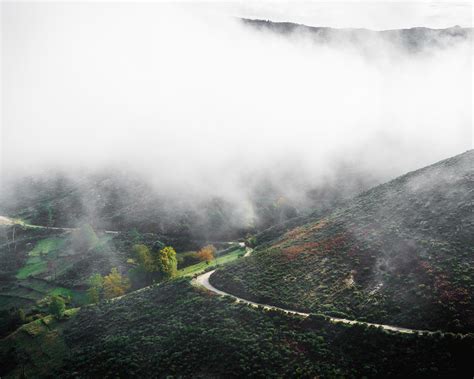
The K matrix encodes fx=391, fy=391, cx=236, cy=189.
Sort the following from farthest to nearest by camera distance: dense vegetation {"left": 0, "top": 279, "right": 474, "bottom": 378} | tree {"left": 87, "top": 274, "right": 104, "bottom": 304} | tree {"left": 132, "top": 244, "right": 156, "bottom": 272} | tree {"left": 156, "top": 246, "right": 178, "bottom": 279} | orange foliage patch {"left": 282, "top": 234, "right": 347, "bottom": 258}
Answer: tree {"left": 132, "top": 244, "right": 156, "bottom": 272} → tree {"left": 156, "top": 246, "right": 178, "bottom": 279} → tree {"left": 87, "top": 274, "right": 104, "bottom": 304} → orange foliage patch {"left": 282, "top": 234, "right": 347, "bottom": 258} → dense vegetation {"left": 0, "top": 279, "right": 474, "bottom": 378}

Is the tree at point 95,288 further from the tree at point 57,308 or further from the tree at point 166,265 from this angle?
the tree at point 166,265

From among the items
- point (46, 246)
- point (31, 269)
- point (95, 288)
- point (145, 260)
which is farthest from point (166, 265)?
point (46, 246)

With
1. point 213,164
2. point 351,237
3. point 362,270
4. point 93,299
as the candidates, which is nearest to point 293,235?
point 351,237

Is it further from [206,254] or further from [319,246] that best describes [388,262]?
[206,254]

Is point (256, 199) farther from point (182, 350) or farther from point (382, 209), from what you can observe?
point (182, 350)

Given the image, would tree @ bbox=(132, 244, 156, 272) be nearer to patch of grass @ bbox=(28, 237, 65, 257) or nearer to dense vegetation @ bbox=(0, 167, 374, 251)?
dense vegetation @ bbox=(0, 167, 374, 251)

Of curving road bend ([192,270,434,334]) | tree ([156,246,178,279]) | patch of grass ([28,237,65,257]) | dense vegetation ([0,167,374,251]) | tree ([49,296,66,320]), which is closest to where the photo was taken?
curving road bend ([192,270,434,334])

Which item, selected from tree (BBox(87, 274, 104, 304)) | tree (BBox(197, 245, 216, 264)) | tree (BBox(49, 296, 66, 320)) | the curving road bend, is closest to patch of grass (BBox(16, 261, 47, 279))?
tree (BBox(87, 274, 104, 304))
